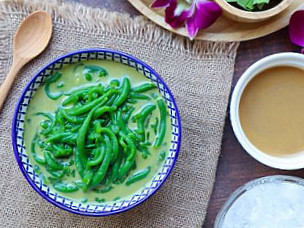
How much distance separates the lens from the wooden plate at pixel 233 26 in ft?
5.32

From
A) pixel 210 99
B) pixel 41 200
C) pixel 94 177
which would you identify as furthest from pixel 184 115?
pixel 41 200

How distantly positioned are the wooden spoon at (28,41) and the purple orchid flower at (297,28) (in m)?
0.77

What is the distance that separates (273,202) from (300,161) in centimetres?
17

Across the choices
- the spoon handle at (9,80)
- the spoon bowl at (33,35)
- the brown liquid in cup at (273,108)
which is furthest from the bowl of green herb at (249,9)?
the spoon handle at (9,80)

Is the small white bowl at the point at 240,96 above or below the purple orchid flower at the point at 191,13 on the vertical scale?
below

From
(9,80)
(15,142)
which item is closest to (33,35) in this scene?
(9,80)

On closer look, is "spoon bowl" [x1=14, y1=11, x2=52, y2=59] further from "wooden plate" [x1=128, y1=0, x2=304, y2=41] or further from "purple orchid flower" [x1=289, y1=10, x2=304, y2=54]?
"purple orchid flower" [x1=289, y1=10, x2=304, y2=54]

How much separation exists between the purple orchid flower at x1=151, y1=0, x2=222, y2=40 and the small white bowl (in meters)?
0.20

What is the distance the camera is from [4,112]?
1.60 m

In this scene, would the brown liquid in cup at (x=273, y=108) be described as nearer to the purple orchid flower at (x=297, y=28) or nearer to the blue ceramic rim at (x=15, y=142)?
the purple orchid flower at (x=297, y=28)

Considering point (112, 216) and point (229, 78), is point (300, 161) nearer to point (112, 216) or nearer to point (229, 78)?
point (229, 78)

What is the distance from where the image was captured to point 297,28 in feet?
5.26

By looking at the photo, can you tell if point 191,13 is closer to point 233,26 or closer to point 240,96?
point 233,26

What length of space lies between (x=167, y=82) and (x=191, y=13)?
23 cm
